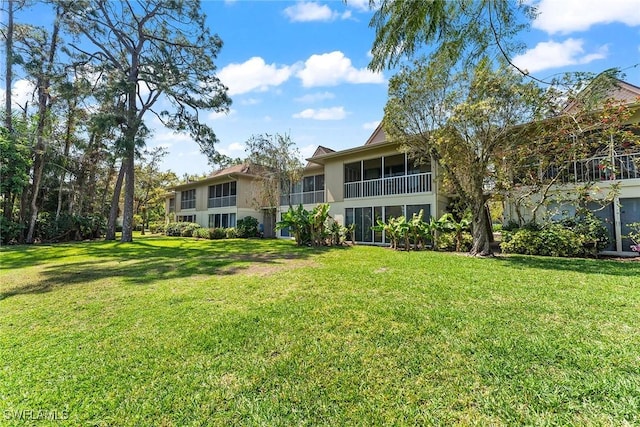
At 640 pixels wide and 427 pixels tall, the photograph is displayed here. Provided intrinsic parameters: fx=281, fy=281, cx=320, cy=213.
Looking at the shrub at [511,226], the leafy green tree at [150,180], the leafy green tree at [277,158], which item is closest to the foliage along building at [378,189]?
the shrub at [511,226]

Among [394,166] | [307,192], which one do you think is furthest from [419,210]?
[307,192]

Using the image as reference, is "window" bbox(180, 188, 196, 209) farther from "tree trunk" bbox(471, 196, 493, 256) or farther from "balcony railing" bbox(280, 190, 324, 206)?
"tree trunk" bbox(471, 196, 493, 256)

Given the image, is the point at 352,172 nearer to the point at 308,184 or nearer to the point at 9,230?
the point at 308,184

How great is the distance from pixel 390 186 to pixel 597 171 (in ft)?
26.5

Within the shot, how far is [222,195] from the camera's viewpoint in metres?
24.9

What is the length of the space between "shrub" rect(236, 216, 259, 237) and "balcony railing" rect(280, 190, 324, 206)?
3392 millimetres

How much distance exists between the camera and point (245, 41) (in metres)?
7.70

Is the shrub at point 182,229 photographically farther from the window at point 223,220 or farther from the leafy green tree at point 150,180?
the leafy green tree at point 150,180

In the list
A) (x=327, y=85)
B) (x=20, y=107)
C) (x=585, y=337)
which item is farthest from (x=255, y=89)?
(x=20, y=107)

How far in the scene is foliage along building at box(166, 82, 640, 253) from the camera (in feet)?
33.4

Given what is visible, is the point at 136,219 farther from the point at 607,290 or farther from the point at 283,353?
the point at 607,290

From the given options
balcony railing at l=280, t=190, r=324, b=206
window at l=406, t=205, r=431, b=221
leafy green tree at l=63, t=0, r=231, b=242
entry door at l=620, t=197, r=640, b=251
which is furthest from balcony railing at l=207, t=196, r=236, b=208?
entry door at l=620, t=197, r=640, b=251

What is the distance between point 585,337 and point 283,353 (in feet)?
12.2

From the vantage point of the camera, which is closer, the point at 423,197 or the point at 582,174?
the point at 582,174
